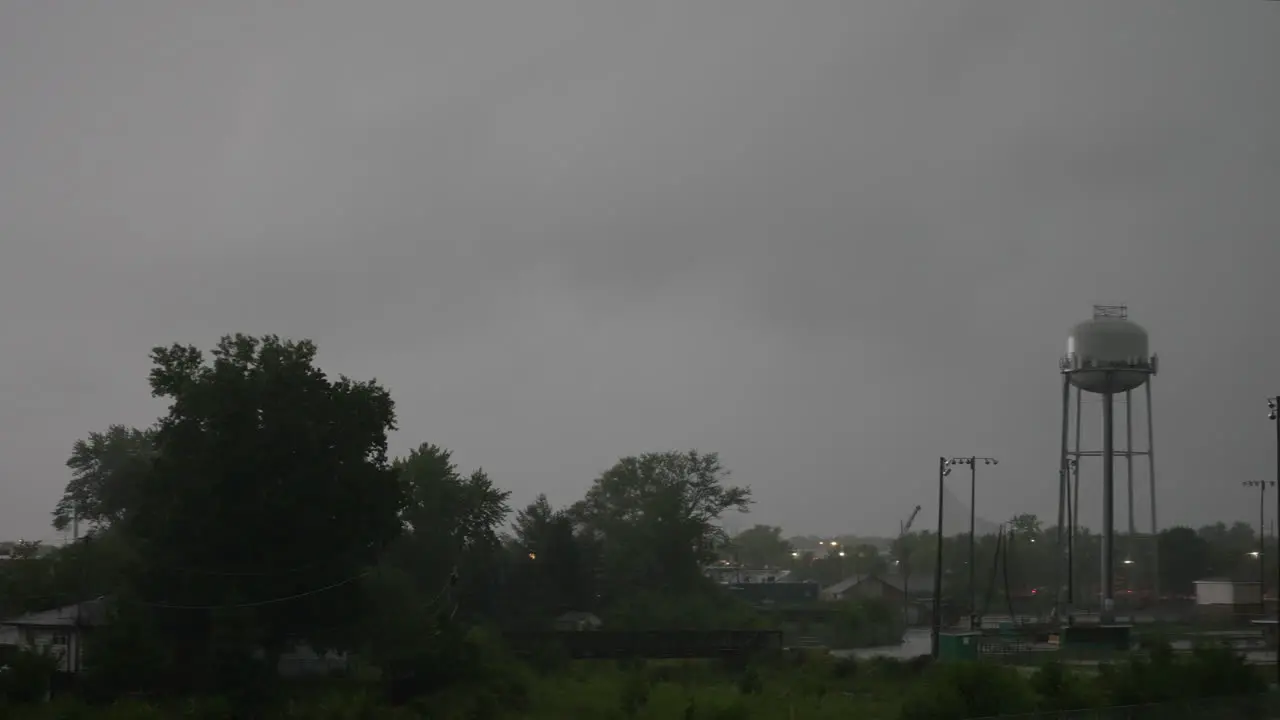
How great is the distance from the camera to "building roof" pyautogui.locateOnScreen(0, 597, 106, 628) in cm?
5381

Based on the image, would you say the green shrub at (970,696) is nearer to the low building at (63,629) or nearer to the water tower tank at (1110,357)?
the low building at (63,629)

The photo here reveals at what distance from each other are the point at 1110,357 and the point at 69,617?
61.8 meters

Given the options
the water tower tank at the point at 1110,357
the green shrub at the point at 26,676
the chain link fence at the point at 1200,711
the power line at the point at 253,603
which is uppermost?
the water tower tank at the point at 1110,357

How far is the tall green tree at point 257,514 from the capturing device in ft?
169

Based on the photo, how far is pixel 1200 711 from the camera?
3297 cm

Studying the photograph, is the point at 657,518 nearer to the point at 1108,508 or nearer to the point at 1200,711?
the point at 1108,508

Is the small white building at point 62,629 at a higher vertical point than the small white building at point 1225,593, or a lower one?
lower

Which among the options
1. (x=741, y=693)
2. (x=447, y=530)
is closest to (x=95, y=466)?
(x=447, y=530)

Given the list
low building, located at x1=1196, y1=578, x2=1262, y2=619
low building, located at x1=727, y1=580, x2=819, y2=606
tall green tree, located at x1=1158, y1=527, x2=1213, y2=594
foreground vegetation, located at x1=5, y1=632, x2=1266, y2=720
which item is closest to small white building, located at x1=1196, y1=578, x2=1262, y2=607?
low building, located at x1=1196, y1=578, x2=1262, y2=619

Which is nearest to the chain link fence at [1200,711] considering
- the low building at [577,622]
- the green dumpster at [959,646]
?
the green dumpster at [959,646]

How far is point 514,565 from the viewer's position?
82375mm

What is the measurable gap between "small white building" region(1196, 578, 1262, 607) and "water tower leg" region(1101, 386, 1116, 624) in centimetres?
491

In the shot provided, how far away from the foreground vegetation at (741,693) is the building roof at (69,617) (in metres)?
9.39

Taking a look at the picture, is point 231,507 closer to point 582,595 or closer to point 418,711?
point 418,711
